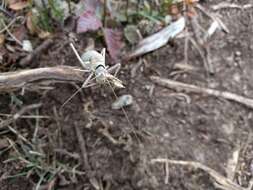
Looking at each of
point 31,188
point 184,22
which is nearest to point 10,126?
point 31,188

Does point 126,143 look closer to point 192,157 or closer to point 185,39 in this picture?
point 192,157

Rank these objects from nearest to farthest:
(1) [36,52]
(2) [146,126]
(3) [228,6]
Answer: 1. (2) [146,126]
2. (1) [36,52]
3. (3) [228,6]

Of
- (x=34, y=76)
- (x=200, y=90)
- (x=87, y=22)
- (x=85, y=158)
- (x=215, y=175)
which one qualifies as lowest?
(x=215, y=175)

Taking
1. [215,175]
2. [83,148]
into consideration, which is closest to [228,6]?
[215,175]

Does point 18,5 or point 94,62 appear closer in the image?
point 94,62

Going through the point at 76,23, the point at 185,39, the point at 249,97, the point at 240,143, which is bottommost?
the point at 240,143

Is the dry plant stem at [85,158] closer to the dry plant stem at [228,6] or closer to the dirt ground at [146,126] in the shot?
the dirt ground at [146,126]

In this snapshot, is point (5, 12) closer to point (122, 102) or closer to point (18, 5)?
point (18, 5)

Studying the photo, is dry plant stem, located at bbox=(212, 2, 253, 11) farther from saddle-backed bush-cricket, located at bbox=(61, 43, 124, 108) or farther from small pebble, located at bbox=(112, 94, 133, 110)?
saddle-backed bush-cricket, located at bbox=(61, 43, 124, 108)
